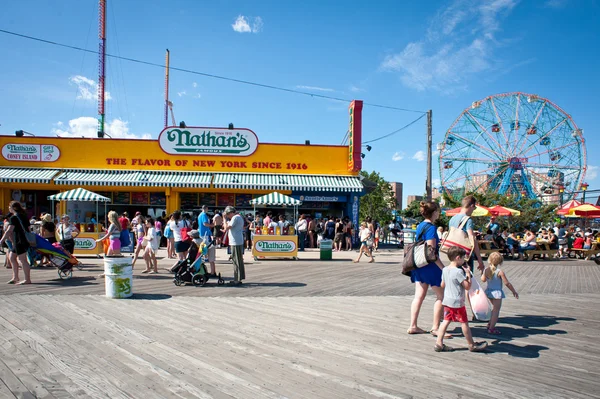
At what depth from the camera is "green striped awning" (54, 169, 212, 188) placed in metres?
20.8

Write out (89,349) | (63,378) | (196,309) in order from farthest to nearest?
(196,309), (89,349), (63,378)

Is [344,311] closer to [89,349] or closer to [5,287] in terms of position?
[89,349]

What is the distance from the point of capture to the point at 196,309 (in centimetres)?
689

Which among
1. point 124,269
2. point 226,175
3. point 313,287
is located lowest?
point 313,287

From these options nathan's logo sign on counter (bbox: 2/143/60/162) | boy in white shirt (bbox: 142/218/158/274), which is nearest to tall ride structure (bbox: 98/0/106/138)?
nathan's logo sign on counter (bbox: 2/143/60/162)

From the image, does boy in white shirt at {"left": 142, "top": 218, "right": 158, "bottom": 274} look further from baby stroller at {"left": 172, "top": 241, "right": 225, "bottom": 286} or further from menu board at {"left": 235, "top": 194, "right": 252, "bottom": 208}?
menu board at {"left": 235, "top": 194, "right": 252, "bottom": 208}

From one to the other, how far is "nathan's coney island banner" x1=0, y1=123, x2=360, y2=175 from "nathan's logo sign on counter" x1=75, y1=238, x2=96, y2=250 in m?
7.98

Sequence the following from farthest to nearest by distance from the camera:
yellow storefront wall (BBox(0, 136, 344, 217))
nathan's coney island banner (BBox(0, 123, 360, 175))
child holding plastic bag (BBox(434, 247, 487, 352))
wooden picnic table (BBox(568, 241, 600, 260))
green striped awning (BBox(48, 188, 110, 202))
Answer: nathan's coney island banner (BBox(0, 123, 360, 175)), yellow storefront wall (BBox(0, 136, 344, 217)), wooden picnic table (BBox(568, 241, 600, 260)), green striped awning (BBox(48, 188, 110, 202)), child holding plastic bag (BBox(434, 247, 487, 352))

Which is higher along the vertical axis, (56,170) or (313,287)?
(56,170)

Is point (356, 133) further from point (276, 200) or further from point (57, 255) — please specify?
point (57, 255)

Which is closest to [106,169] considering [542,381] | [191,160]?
[191,160]

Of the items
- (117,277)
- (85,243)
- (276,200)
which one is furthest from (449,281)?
(85,243)

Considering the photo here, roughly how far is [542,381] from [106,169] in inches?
885

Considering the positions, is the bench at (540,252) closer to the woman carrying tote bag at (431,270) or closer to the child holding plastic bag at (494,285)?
the child holding plastic bag at (494,285)
